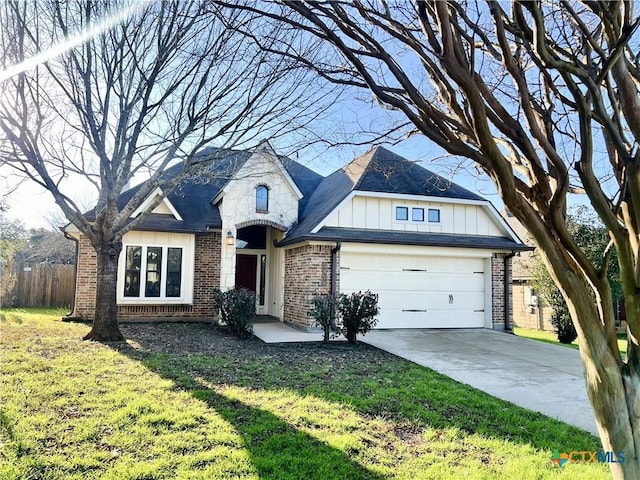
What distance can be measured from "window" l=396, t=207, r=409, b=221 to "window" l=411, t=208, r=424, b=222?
0.20 meters

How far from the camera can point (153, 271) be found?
44.7 ft

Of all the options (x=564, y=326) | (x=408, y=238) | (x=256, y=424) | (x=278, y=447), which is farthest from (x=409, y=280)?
(x=278, y=447)

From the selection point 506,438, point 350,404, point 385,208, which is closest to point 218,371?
point 350,404

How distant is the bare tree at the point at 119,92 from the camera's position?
28.4 feet

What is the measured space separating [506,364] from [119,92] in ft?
31.9

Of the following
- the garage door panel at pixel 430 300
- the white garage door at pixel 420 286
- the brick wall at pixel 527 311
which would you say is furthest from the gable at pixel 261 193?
the brick wall at pixel 527 311

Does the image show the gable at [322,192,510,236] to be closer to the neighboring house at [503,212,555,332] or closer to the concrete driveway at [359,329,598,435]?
the concrete driveway at [359,329,598,435]

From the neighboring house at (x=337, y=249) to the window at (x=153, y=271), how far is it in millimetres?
30

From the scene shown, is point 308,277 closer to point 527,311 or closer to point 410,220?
point 410,220

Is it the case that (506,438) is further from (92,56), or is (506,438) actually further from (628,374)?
(92,56)

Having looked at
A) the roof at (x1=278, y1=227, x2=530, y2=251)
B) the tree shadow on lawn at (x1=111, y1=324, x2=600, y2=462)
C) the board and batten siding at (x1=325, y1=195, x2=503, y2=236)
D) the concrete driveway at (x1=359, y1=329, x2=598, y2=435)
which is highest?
the board and batten siding at (x1=325, y1=195, x2=503, y2=236)

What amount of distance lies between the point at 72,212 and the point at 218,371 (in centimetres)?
542

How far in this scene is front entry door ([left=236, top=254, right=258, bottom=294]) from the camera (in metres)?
16.1

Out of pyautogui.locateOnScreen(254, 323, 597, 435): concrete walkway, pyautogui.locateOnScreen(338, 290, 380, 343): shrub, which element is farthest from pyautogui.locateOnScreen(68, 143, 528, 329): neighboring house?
pyautogui.locateOnScreen(338, 290, 380, 343): shrub
